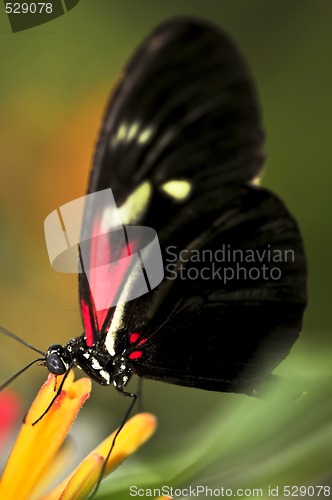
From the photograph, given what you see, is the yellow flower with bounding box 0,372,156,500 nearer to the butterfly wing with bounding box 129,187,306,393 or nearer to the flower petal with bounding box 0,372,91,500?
the flower petal with bounding box 0,372,91,500

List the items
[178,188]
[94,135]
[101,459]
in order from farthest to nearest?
[94,135]
[178,188]
[101,459]

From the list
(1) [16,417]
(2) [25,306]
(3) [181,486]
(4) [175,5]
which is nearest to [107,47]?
(4) [175,5]

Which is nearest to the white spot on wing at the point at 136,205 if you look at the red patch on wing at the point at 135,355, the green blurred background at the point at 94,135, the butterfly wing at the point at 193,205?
the butterfly wing at the point at 193,205

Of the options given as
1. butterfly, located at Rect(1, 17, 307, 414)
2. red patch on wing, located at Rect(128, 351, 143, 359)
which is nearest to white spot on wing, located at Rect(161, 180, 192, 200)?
butterfly, located at Rect(1, 17, 307, 414)

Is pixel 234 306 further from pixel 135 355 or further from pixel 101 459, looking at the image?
pixel 101 459

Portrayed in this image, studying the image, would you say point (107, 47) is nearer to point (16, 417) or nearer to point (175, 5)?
point (175, 5)

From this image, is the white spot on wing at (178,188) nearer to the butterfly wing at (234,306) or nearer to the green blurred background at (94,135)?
the butterfly wing at (234,306)

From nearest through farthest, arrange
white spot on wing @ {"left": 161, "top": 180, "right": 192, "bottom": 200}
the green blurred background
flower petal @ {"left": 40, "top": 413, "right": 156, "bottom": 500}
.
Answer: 1. flower petal @ {"left": 40, "top": 413, "right": 156, "bottom": 500}
2. white spot on wing @ {"left": 161, "top": 180, "right": 192, "bottom": 200}
3. the green blurred background

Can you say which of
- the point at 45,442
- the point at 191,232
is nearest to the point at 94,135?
the point at 191,232

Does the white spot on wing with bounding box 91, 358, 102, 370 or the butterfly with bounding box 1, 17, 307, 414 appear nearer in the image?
the butterfly with bounding box 1, 17, 307, 414
